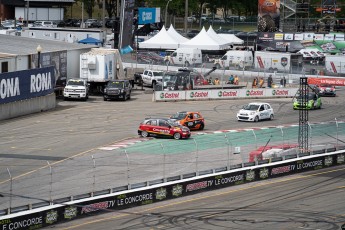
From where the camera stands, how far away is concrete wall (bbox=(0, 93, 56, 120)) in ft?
176

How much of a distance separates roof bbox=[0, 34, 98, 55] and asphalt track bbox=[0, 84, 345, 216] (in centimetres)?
526

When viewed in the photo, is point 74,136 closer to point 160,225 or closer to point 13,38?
point 160,225

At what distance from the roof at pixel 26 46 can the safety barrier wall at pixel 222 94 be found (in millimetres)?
9824

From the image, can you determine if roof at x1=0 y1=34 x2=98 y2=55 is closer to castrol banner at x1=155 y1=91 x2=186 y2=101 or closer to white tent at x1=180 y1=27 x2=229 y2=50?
castrol banner at x1=155 y1=91 x2=186 y2=101

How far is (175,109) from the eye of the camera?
6134 cm

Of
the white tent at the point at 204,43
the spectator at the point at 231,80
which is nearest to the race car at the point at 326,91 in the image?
the spectator at the point at 231,80

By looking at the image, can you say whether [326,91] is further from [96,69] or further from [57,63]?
[57,63]

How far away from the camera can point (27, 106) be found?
56312mm

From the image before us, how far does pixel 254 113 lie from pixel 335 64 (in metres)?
30.2

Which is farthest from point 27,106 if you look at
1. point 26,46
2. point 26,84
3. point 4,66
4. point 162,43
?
point 162,43

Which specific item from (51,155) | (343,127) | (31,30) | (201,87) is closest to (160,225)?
(51,155)

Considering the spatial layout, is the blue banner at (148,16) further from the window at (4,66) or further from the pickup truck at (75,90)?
the window at (4,66)

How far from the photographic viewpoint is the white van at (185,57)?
90.5 m

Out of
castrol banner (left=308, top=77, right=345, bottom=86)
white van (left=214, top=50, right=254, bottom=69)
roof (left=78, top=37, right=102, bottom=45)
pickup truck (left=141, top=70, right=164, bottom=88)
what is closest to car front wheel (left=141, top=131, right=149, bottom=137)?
pickup truck (left=141, top=70, right=164, bottom=88)
